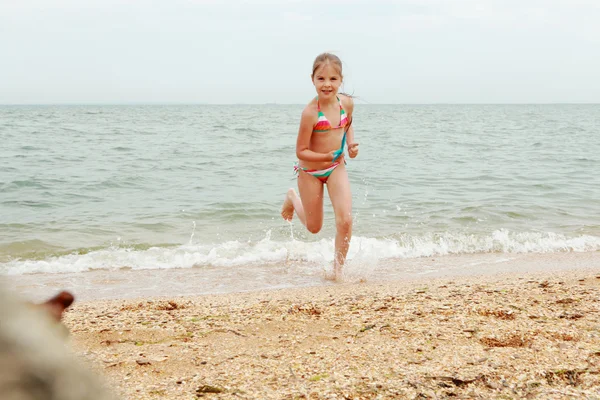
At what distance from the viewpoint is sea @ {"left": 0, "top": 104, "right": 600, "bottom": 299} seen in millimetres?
6883

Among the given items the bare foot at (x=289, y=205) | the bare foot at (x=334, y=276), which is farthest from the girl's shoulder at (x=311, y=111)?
the bare foot at (x=334, y=276)

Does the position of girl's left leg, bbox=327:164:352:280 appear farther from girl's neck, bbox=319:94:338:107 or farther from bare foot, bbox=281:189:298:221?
bare foot, bbox=281:189:298:221

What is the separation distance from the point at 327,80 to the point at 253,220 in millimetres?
4695

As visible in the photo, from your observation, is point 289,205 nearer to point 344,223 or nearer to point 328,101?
point 344,223

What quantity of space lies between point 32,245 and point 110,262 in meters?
1.48

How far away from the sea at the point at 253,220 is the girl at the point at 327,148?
2.59 ft

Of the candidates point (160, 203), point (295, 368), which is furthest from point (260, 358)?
point (160, 203)

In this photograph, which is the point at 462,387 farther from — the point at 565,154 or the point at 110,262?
the point at 565,154

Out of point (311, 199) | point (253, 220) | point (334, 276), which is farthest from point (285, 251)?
point (253, 220)

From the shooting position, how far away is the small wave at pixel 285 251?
7.15m

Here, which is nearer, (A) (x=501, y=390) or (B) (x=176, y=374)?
(A) (x=501, y=390)

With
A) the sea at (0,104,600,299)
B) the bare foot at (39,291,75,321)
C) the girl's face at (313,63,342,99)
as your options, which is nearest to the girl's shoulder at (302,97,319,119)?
the girl's face at (313,63,342,99)

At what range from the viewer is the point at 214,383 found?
287cm

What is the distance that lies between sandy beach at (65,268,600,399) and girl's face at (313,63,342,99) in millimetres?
1877
